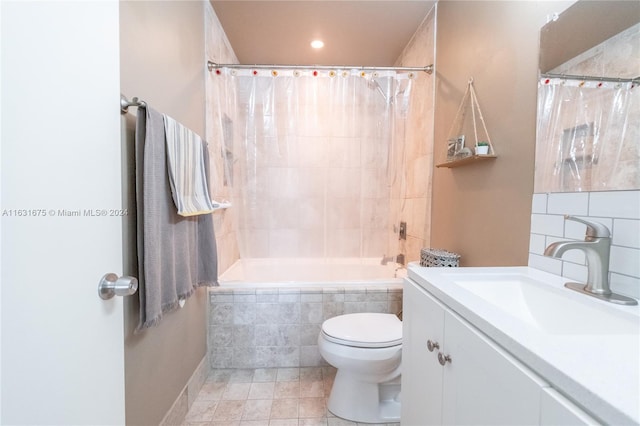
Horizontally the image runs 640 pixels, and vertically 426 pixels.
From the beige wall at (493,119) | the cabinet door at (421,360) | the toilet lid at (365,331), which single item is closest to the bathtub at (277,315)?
the toilet lid at (365,331)

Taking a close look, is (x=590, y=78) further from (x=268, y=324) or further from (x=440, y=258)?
(x=268, y=324)

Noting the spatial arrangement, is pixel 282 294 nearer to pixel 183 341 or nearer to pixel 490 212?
pixel 183 341

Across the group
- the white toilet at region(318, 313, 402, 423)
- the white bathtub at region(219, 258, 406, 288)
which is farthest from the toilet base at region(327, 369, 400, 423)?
the white bathtub at region(219, 258, 406, 288)

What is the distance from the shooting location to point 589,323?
28.2 inches

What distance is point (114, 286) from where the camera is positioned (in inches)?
25.8

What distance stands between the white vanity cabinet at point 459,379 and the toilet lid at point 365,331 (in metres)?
0.32

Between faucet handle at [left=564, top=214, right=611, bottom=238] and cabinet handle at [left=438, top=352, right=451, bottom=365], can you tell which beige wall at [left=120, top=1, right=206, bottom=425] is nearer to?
cabinet handle at [left=438, top=352, right=451, bottom=365]

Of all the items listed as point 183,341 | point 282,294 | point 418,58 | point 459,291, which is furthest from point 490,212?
point 183,341

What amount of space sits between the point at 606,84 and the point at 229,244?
2279mm

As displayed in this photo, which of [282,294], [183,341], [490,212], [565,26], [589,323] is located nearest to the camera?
[589,323]

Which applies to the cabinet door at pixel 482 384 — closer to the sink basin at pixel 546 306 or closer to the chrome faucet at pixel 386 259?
the sink basin at pixel 546 306

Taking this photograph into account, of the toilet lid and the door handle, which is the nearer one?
the door handle

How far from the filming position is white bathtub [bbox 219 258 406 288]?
2189mm

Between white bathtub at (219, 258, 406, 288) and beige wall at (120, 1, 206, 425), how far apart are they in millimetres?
456
